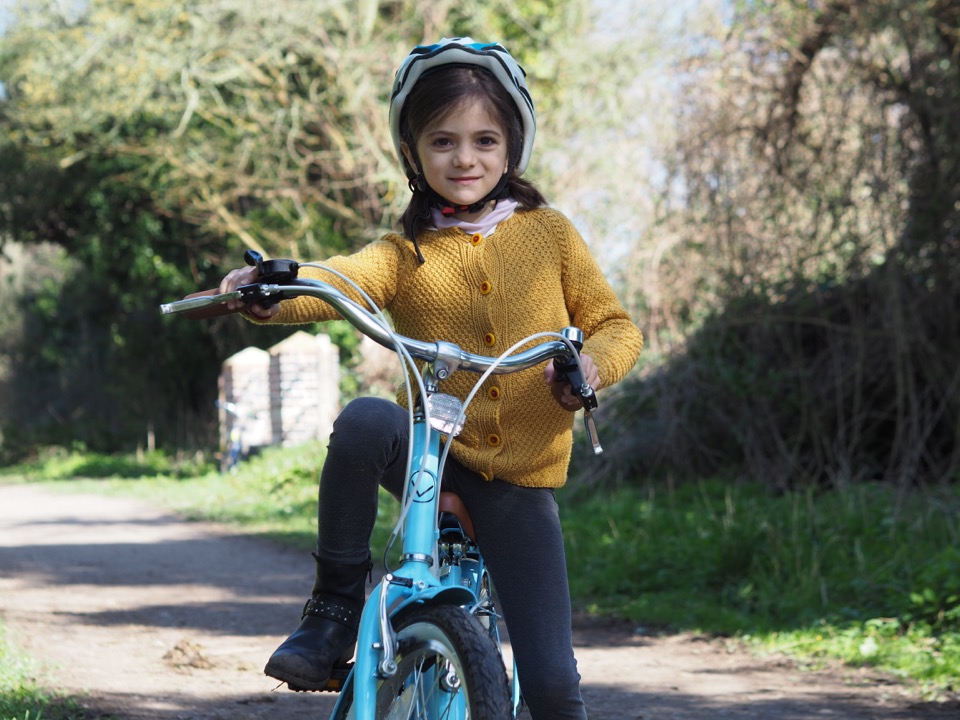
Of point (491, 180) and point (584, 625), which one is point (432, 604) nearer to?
point (491, 180)

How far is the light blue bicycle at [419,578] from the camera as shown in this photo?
2230 mm

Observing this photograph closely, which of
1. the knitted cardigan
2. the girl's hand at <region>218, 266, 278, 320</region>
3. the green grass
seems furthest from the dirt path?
the girl's hand at <region>218, 266, 278, 320</region>

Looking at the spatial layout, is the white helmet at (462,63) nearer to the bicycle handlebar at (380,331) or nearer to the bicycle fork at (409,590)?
the bicycle handlebar at (380,331)

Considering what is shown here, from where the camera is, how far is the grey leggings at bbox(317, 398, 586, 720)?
8.39 ft

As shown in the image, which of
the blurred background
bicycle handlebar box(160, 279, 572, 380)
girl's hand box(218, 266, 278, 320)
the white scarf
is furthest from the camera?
the blurred background

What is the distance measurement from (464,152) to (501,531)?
33.5 inches

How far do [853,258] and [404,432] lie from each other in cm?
653

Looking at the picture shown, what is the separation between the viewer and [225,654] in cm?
519

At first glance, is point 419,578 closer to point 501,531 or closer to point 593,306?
point 501,531

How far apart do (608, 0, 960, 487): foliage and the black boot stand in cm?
595

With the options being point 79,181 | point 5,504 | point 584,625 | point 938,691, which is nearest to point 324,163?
point 5,504

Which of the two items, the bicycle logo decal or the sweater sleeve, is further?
the sweater sleeve

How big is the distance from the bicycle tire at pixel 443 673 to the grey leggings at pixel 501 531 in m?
0.34

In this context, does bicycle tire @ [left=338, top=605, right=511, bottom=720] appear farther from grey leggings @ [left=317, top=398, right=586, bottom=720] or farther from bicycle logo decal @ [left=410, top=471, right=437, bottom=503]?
grey leggings @ [left=317, top=398, right=586, bottom=720]
